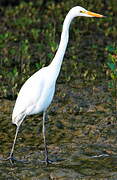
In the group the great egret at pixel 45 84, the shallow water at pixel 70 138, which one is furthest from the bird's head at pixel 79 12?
the shallow water at pixel 70 138

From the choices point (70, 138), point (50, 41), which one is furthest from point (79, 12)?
point (50, 41)

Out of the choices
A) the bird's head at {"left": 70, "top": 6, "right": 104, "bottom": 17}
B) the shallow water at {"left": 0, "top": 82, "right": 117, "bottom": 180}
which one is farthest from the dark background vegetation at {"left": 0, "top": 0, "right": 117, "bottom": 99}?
the bird's head at {"left": 70, "top": 6, "right": 104, "bottom": 17}

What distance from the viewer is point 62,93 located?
27.2 ft

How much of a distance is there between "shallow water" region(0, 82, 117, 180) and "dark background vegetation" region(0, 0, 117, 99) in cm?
42

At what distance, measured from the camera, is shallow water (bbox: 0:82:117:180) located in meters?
5.80

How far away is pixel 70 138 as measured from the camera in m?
6.84

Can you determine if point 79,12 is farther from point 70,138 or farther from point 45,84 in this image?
point 70,138

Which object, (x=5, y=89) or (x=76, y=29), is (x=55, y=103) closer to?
(x=5, y=89)

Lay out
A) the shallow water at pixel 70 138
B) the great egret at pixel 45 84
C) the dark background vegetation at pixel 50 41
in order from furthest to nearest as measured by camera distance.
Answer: the dark background vegetation at pixel 50 41, the great egret at pixel 45 84, the shallow water at pixel 70 138

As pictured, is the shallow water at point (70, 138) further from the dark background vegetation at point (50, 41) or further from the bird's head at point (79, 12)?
the bird's head at point (79, 12)

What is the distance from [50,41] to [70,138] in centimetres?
344

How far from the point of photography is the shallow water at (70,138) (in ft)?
19.0

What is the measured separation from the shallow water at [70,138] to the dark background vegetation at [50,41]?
42cm

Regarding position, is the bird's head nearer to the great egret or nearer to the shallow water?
the great egret
